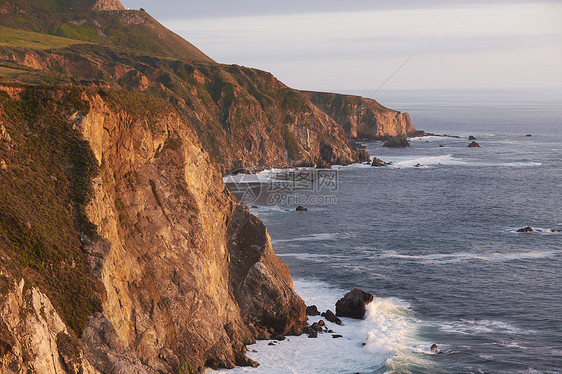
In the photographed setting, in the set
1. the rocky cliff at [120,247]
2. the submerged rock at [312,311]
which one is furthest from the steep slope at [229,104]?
the rocky cliff at [120,247]

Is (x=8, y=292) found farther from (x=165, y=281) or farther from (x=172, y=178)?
(x=172, y=178)

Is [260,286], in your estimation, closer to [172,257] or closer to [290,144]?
[172,257]

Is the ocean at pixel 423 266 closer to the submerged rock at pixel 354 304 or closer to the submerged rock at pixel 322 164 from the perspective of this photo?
the submerged rock at pixel 354 304

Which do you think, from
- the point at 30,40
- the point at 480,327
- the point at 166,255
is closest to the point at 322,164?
the point at 30,40

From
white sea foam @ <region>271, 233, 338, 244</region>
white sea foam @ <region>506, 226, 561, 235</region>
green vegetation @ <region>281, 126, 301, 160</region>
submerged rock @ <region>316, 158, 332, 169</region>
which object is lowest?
white sea foam @ <region>271, 233, 338, 244</region>

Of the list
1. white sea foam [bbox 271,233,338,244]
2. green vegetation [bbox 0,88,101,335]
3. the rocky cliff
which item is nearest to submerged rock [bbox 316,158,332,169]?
white sea foam [bbox 271,233,338,244]

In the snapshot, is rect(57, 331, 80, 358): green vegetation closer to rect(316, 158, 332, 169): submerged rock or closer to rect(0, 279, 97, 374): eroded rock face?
rect(0, 279, 97, 374): eroded rock face
